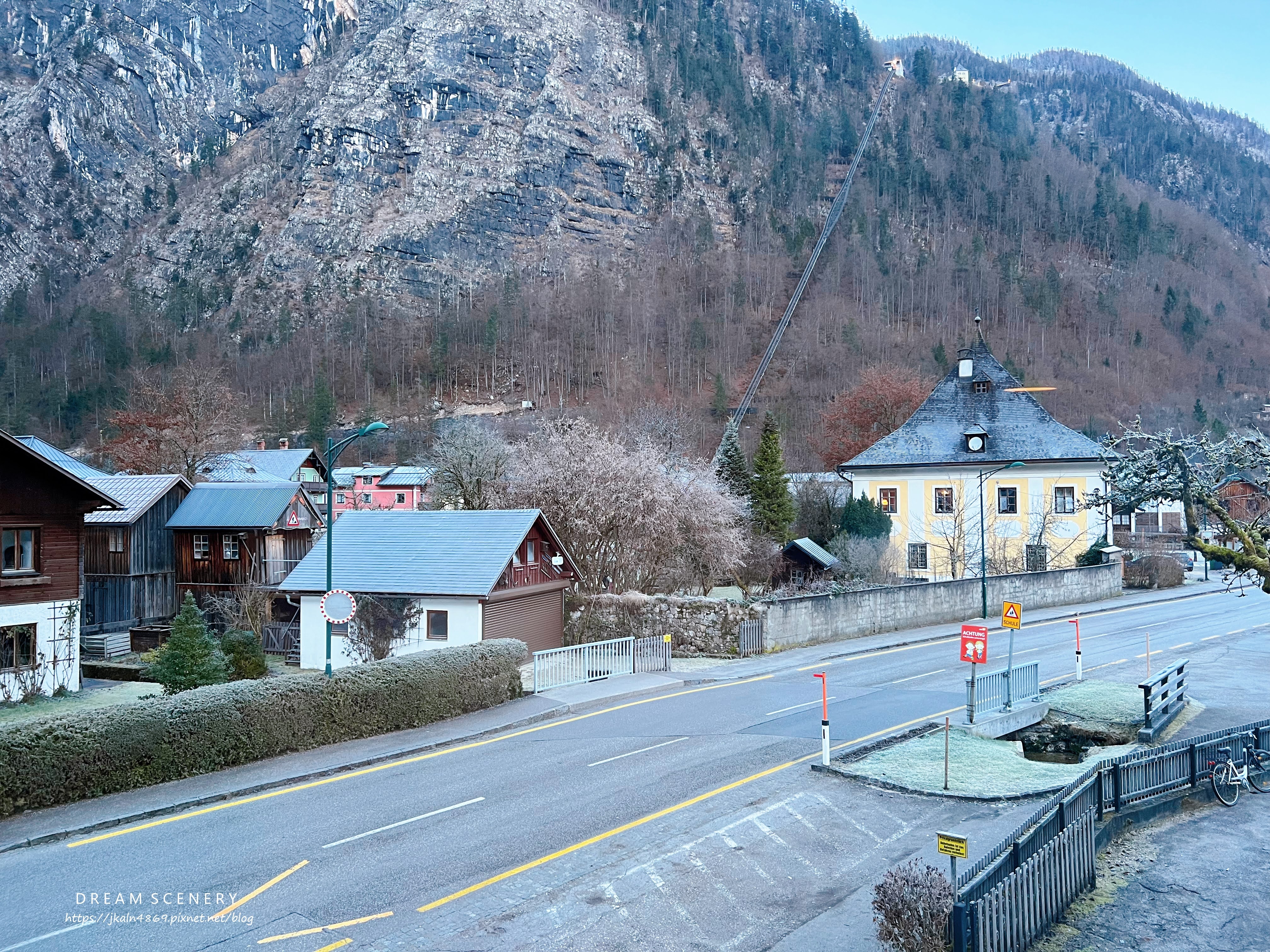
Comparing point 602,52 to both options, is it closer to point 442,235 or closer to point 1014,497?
point 442,235

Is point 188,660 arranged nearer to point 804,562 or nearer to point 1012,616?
point 1012,616

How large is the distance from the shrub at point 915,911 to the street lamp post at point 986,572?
11.7m

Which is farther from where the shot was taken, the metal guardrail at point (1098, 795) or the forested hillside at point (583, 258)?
the forested hillside at point (583, 258)

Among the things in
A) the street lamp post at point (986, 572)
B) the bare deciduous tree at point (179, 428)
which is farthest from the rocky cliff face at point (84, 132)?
the street lamp post at point (986, 572)

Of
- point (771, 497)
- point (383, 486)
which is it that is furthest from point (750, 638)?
point (383, 486)

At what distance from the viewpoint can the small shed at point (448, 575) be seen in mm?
26609

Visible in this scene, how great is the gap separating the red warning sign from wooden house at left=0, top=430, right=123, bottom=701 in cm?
2350

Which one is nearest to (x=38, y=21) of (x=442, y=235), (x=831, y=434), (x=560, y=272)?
(x=442, y=235)

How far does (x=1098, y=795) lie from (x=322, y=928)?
987cm

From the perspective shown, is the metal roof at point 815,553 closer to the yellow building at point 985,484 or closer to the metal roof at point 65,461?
the yellow building at point 985,484

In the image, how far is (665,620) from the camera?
30.8 meters

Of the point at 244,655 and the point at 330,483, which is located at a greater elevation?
the point at 330,483

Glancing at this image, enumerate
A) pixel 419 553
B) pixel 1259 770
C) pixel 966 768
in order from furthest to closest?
pixel 419 553
pixel 966 768
pixel 1259 770

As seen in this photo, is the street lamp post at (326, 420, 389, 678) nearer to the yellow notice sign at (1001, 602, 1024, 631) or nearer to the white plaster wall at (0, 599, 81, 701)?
the white plaster wall at (0, 599, 81, 701)
